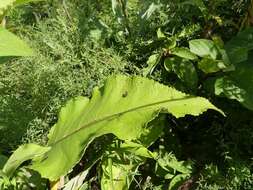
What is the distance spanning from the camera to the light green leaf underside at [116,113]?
1402mm

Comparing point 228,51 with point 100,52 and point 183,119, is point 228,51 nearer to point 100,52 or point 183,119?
point 183,119

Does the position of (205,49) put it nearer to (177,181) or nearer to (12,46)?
(177,181)

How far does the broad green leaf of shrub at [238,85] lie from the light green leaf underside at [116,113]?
0.17 metres

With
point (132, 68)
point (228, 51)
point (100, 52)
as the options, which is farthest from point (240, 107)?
point (100, 52)

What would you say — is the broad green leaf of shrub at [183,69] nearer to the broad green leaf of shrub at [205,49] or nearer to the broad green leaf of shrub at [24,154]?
the broad green leaf of shrub at [205,49]

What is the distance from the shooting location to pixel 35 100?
73.5 inches

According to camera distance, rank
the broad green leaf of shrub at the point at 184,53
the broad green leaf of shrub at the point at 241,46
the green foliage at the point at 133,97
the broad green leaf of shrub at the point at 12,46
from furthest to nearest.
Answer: the broad green leaf of shrub at the point at 184,53
the broad green leaf of shrub at the point at 241,46
the green foliage at the point at 133,97
the broad green leaf of shrub at the point at 12,46

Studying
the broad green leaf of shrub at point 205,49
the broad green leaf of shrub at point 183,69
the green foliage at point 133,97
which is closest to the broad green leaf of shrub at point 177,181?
the green foliage at point 133,97

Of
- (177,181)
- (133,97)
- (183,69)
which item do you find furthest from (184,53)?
(177,181)

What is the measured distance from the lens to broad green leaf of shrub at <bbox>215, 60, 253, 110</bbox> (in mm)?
1576

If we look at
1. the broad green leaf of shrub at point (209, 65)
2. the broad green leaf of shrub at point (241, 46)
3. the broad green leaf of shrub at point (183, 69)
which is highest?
the broad green leaf of shrub at point (241, 46)

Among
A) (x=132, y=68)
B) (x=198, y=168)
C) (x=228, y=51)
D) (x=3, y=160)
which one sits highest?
(x=228, y=51)

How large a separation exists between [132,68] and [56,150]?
548 mm

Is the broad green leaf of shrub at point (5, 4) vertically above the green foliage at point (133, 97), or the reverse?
the broad green leaf of shrub at point (5, 4)
